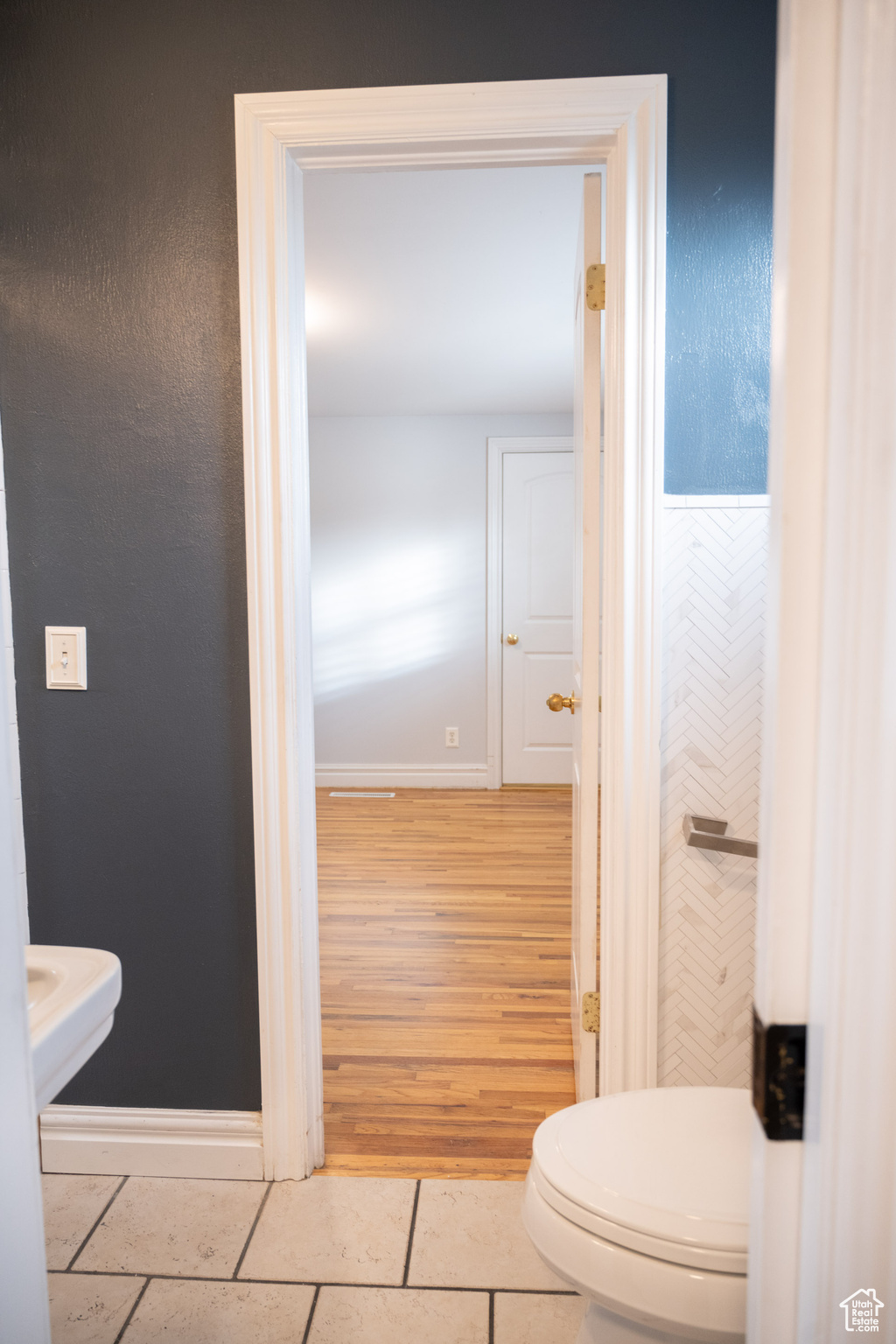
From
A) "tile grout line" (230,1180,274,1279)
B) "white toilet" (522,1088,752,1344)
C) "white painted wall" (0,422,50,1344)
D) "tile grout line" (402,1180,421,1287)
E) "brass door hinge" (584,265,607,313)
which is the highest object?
"brass door hinge" (584,265,607,313)

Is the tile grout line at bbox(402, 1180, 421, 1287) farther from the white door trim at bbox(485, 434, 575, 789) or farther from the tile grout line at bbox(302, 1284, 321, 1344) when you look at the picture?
the white door trim at bbox(485, 434, 575, 789)

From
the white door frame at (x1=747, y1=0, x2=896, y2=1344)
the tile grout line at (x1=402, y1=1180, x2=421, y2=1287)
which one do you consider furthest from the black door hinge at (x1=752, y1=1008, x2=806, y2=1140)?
the tile grout line at (x1=402, y1=1180, x2=421, y2=1287)

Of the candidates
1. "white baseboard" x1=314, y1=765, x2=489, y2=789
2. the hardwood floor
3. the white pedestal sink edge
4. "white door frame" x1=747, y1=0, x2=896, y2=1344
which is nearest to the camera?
"white door frame" x1=747, y1=0, x2=896, y2=1344

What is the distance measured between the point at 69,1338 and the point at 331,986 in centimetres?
133

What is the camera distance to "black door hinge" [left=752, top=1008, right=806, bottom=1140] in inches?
21.4

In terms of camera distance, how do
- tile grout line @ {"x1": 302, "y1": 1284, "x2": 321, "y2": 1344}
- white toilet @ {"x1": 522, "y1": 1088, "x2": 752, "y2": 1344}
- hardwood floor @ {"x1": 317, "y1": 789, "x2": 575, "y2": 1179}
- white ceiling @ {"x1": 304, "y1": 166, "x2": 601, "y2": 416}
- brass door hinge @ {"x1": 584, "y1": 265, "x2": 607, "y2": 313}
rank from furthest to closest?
1. white ceiling @ {"x1": 304, "y1": 166, "x2": 601, "y2": 416}
2. hardwood floor @ {"x1": 317, "y1": 789, "x2": 575, "y2": 1179}
3. brass door hinge @ {"x1": 584, "y1": 265, "x2": 607, "y2": 313}
4. tile grout line @ {"x1": 302, "y1": 1284, "x2": 321, "y2": 1344}
5. white toilet @ {"x1": 522, "y1": 1088, "x2": 752, "y2": 1344}

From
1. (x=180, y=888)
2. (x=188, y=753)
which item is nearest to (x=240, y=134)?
(x=188, y=753)

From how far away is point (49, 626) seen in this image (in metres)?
1.73

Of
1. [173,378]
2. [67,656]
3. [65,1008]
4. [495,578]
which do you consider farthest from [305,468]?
[495,578]

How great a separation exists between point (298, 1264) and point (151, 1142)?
0.45 metres

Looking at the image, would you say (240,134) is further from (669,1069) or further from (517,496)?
(517,496)

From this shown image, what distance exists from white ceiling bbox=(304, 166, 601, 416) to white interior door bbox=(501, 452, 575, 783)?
1.60 ft

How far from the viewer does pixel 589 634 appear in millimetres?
1722

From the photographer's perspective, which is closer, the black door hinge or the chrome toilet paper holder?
the black door hinge
